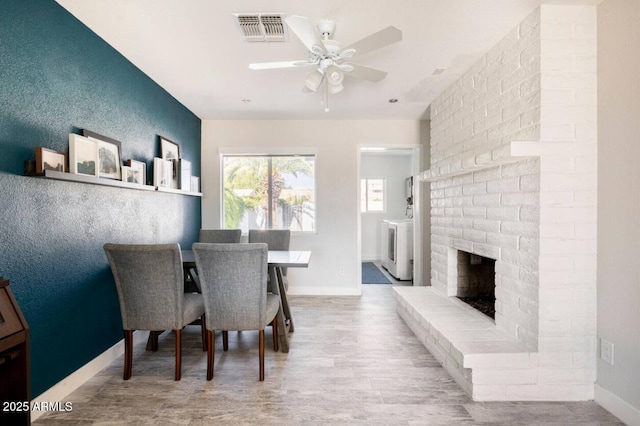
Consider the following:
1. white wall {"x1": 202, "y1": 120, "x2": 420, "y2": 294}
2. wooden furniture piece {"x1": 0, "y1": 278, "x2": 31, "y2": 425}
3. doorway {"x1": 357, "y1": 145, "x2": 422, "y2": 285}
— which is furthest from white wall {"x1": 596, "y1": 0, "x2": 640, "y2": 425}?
doorway {"x1": 357, "y1": 145, "x2": 422, "y2": 285}

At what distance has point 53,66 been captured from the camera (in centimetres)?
201

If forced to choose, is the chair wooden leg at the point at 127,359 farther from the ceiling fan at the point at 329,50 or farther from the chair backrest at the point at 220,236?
the ceiling fan at the point at 329,50

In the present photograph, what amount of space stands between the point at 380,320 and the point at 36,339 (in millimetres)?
2832

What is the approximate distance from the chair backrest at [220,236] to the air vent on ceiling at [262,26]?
85.0 inches

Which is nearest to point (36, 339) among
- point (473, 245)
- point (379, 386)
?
point (379, 386)

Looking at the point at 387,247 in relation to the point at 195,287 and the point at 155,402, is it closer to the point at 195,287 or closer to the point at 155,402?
the point at 195,287

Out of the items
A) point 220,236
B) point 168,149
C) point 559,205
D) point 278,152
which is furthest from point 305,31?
point 278,152

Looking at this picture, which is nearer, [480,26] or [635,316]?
[635,316]

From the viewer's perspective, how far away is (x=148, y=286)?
7.29ft

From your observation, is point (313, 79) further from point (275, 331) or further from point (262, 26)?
point (275, 331)

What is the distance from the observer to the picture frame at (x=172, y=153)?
11.2 feet

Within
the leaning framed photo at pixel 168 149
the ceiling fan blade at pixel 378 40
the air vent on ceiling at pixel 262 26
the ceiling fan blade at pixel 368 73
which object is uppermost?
the air vent on ceiling at pixel 262 26

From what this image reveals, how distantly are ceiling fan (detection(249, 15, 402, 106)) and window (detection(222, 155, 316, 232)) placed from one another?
7.70ft

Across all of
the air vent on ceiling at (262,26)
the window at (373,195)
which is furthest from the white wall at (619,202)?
the window at (373,195)
